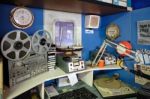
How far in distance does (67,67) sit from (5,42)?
0.64 meters

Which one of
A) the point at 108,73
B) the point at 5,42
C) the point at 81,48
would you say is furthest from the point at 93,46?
the point at 5,42

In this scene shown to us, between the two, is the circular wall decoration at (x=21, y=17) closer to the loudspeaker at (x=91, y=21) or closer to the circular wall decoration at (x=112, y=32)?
the loudspeaker at (x=91, y=21)

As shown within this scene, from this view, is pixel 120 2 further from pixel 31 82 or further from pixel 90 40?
pixel 31 82

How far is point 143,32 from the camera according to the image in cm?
165

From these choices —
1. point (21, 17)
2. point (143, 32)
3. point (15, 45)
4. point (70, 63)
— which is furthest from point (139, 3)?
point (15, 45)

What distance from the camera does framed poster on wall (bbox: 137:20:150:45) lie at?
1.60 meters

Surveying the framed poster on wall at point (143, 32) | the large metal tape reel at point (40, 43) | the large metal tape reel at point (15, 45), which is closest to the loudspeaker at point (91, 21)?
the framed poster on wall at point (143, 32)

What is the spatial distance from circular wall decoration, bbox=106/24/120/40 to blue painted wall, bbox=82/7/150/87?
0.05 metres

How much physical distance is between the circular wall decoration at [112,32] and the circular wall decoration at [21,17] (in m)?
1.04

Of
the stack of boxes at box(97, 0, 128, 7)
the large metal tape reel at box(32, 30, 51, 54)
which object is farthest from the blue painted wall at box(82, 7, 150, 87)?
the large metal tape reel at box(32, 30, 51, 54)

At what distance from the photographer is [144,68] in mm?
1651

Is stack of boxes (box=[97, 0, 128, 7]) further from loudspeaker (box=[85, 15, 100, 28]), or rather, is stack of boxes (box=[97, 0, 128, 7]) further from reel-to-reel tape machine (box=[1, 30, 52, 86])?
reel-to-reel tape machine (box=[1, 30, 52, 86])

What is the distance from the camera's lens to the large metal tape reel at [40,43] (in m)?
1.41

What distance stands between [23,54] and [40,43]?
0.23 m
